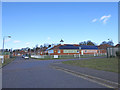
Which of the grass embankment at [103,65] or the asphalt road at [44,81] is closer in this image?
the asphalt road at [44,81]

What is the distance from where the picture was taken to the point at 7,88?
22.3ft

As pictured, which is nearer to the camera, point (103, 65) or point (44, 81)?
point (44, 81)

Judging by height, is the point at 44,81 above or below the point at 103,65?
below

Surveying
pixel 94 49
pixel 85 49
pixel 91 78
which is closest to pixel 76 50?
pixel 85 49

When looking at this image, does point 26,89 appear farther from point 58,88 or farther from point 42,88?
point 58,88

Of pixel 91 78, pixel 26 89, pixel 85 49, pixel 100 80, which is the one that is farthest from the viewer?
pixel 85 49

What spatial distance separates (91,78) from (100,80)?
96cm

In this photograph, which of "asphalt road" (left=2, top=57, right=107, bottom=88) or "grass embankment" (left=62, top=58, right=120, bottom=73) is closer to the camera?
"asphalt road" (left=2, top=57, right=107, bottom=88)

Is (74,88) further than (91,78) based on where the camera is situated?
No

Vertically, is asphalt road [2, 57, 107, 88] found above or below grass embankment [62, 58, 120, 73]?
below

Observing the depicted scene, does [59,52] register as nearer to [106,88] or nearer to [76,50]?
[76,50]

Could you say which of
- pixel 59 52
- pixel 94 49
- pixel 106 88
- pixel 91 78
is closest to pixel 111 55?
pixel 91 78

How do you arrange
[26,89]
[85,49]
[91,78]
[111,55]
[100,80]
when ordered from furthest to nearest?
[85,49] → [111,55] → [91,78] → [100,80] → [26,89]

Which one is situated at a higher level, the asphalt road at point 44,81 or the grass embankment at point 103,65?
the grass embankment at point 103,65
